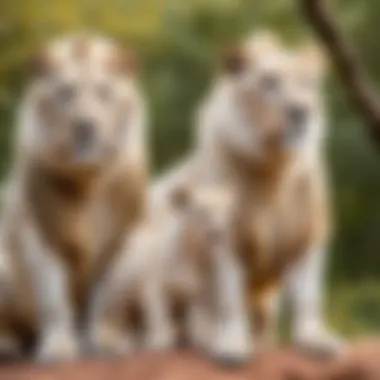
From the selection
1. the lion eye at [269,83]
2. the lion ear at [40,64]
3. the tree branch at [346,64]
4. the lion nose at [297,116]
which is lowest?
the lion nose at [297,116]

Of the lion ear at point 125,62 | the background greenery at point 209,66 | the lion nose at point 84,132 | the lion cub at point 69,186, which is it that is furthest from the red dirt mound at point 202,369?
the lion ear at point 125,62

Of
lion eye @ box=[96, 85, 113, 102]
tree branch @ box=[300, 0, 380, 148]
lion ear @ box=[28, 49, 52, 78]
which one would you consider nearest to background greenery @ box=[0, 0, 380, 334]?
tree branch @ box=[300, 0, 380, 148]

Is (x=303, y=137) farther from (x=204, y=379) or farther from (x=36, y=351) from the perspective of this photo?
(x=36, y=351)

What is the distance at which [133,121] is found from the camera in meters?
1.62

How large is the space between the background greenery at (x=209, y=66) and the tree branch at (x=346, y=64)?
0.02 meters

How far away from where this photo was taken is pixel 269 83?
163 cm

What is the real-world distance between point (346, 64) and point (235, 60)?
1.02ft

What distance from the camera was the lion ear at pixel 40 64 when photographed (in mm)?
1621

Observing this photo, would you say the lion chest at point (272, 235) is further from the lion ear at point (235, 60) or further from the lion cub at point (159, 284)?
the lion ear at point (235, 60)

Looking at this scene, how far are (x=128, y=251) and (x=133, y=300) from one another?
0.08 metres

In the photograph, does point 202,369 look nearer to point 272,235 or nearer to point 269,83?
point 272,235

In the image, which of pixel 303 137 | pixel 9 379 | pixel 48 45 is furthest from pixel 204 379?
pixel 48 45

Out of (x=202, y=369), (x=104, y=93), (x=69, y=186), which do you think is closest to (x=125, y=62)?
(x=104, y=93)

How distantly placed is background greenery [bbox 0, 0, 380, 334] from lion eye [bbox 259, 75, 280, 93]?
0.68 feet
